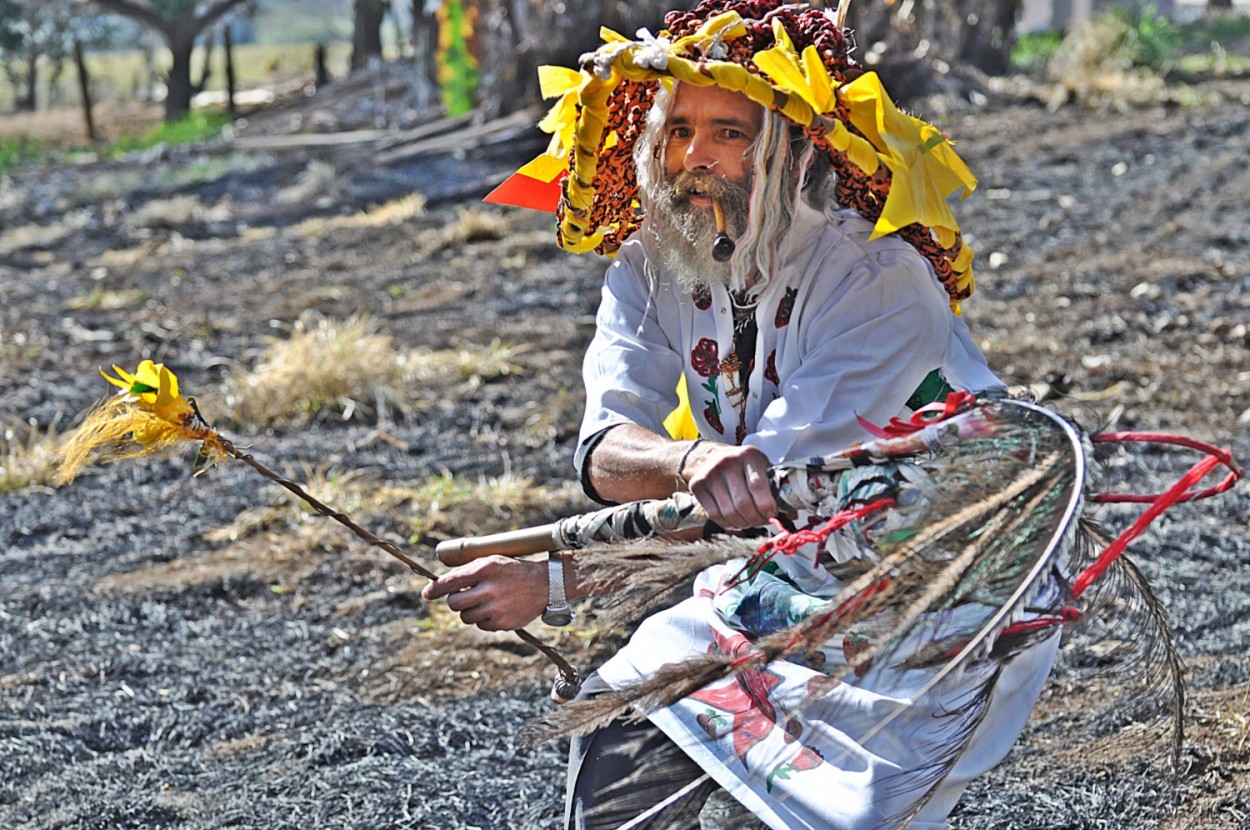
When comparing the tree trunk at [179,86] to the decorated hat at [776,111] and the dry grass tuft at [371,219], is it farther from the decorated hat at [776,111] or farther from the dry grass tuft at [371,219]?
the decorated hat at [776,111]

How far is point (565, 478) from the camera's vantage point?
5.46 metres

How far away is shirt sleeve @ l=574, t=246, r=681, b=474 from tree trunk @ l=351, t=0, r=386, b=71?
73.0ft

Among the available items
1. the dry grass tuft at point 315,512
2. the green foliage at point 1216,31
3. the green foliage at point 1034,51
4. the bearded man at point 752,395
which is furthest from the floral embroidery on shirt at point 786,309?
the green foliage at point 1216,31

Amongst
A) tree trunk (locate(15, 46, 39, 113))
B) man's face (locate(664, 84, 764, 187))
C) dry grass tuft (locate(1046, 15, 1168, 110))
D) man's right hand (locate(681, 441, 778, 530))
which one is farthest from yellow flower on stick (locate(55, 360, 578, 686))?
tree trunk (locate(15, 46, 39, 113))

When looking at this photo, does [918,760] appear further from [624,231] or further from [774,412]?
[624,231]

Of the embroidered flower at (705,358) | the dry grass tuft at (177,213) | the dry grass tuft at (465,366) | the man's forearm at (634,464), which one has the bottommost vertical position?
the dry grass tuft at (177,213)

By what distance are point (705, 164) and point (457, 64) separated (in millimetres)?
14347

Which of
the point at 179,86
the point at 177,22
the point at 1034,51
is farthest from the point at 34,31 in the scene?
the point at 1034,51

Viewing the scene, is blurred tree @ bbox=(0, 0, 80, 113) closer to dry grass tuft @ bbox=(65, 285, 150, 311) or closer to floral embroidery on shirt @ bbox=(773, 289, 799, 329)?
dry grass tuft @ bbox=(65, 285, 150, 311)

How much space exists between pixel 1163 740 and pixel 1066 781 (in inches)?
11.8

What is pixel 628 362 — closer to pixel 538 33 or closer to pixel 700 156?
pixel 700 156

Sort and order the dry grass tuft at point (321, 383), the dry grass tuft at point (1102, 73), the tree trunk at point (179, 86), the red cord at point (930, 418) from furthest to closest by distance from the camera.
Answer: the tree trunk at point (179, 86), the dry grass tuft at point (1102, 73), the dry grass tuft at point (321, 383), the red cord at point (930, 418)

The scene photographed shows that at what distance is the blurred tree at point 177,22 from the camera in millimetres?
20688

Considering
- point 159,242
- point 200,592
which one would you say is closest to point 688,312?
point 200,592
